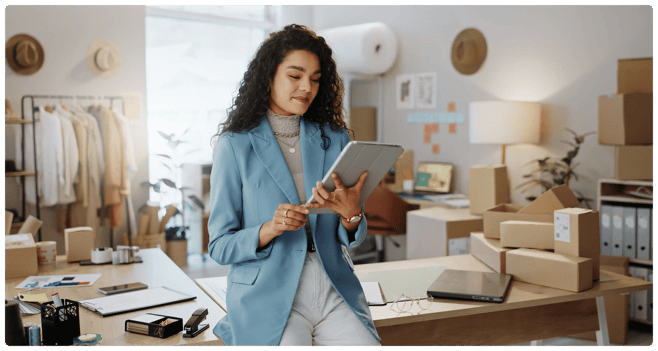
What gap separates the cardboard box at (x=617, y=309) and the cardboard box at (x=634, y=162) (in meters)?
0.53

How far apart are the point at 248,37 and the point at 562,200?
4.73 metres

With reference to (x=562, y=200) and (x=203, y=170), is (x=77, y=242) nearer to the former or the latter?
(x=562, y=200)

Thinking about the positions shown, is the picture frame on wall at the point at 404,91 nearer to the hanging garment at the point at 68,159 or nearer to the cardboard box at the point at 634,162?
the cardboard box at the point at 634,162

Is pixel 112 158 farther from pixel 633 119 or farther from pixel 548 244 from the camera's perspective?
pixel 633 119

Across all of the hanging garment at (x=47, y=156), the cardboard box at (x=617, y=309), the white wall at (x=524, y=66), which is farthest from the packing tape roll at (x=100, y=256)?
the white wall at (x=524, y=66)

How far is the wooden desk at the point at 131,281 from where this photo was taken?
1667 mm

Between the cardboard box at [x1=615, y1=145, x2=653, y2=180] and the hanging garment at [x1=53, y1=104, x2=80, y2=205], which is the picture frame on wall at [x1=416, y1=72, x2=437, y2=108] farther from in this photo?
the hanging garment at [x1=53, y1=104, x2=80, y2=205]

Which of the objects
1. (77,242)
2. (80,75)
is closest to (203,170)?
(80,75)

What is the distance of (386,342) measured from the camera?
79.2 inches

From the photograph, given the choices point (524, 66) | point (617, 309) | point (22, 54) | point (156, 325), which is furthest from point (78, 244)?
point (524, 66)

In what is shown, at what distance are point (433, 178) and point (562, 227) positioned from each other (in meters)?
3.16

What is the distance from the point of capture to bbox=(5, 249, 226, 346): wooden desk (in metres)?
1.67

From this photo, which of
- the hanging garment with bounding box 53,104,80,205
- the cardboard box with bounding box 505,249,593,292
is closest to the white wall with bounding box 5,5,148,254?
the hanging garment with bounding box 53,104,80,205

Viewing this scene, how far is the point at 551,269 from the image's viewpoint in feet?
7.18
